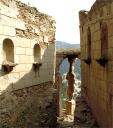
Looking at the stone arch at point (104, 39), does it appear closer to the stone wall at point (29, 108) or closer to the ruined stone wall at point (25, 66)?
the ruined stone wall at point (25, 66)

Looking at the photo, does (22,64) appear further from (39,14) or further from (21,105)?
(39,14)

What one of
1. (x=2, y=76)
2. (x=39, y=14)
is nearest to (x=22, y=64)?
(x=2, y=76)

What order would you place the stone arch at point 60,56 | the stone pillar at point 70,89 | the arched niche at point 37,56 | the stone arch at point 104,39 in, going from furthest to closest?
the stone pillar at point 70,89
the stone arch at point 60,56
the arched niche at point 37,56
the stone arch at point 104,39

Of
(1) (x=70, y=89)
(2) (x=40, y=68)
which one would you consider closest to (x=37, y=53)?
(2) (x=40, y=68)

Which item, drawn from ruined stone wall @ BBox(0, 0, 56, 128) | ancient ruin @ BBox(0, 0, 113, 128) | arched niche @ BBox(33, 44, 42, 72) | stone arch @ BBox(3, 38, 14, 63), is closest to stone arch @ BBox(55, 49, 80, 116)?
ancient ruin @ BBox(0, 0, 113, 128)

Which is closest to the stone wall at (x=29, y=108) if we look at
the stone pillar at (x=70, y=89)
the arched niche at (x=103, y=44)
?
the arched niche at (x=103, y=44)

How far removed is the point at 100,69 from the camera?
10.6 metres

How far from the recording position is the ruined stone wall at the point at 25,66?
1010 centimetres

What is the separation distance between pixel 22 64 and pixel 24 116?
1.84m

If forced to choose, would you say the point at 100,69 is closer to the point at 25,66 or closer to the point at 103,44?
the point at 103,44

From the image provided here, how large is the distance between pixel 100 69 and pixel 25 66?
8.50 feet

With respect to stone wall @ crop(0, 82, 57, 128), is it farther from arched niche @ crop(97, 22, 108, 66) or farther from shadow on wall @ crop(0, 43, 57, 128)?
arched niche @ crop(97, 22, 108, 66)

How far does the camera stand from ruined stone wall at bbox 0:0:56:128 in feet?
33.1

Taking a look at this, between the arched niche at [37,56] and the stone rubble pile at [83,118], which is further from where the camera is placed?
the arched niche at [37,56]
